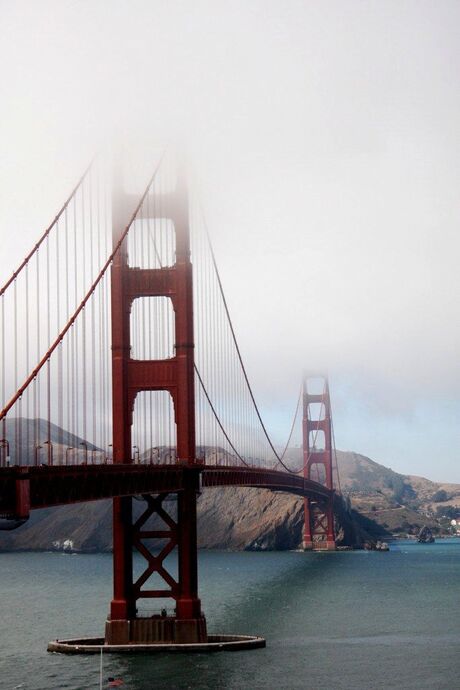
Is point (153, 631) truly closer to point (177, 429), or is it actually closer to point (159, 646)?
point (159, 646)

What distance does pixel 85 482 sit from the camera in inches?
1620

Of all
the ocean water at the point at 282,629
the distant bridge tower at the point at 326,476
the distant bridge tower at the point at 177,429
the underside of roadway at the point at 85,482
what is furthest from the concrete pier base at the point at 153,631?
the distant bridge tower at the point at 326,476

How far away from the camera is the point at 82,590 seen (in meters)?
112

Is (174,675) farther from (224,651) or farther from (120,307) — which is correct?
(120,307)

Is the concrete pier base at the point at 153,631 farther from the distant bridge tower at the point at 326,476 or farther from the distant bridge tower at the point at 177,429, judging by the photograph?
the distant bridge tower at the point at 326,476

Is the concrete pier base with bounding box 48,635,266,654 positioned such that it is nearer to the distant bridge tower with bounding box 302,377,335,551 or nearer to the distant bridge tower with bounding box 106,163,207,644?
the distant bridge tower with bounding box 106,163,207,644

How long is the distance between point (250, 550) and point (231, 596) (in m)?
109

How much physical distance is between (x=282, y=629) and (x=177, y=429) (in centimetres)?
1698

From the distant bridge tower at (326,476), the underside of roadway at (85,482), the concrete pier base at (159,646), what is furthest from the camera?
the distant bridge tower at (326,476)

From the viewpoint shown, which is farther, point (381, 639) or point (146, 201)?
point (381, 639)

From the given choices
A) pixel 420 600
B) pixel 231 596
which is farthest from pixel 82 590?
pixel 420 600

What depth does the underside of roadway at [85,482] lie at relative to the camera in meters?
33.3

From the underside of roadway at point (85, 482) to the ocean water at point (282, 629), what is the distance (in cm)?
740

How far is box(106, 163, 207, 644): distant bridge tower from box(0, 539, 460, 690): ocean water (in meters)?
2.03
